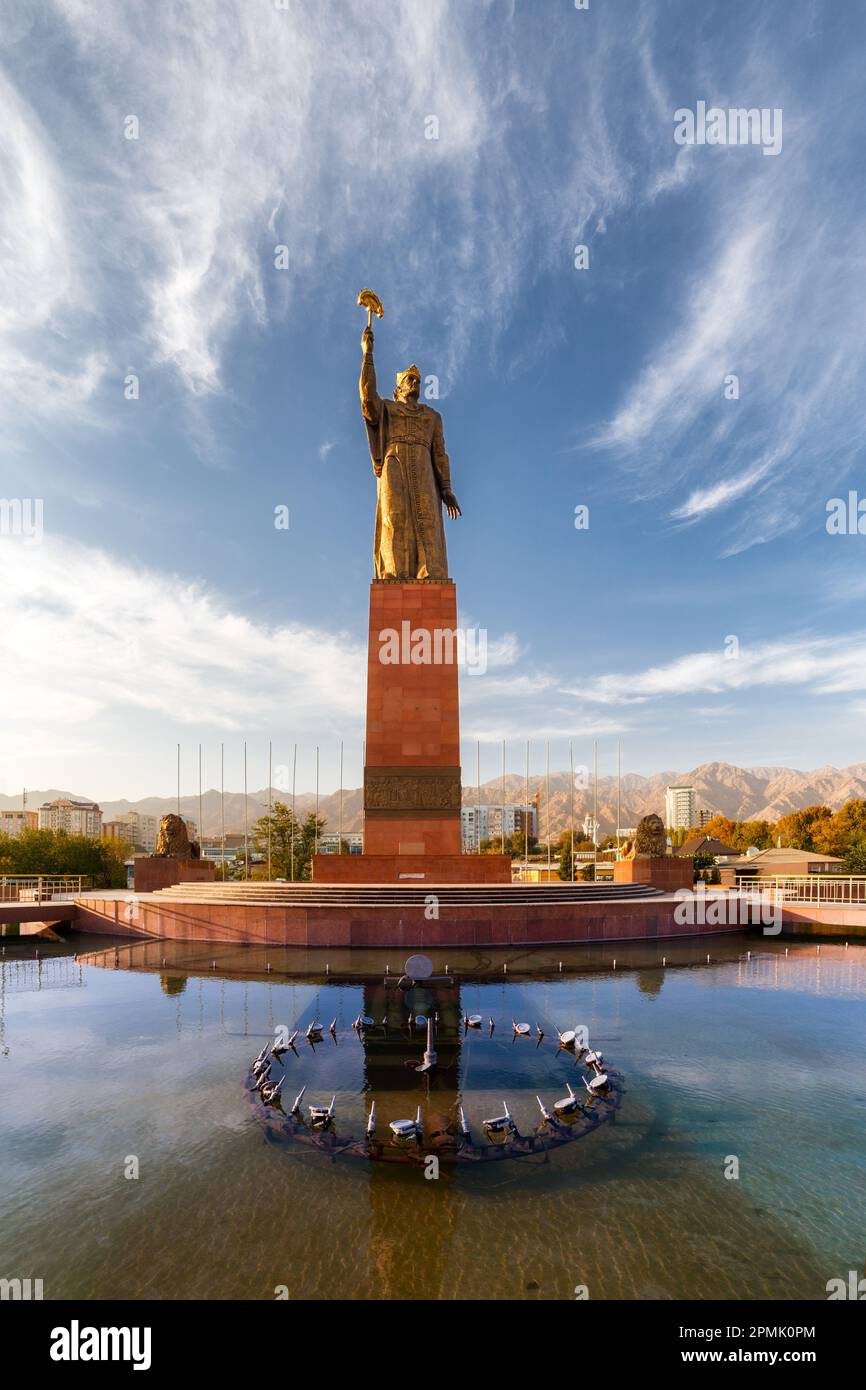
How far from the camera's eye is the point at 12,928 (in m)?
24.4

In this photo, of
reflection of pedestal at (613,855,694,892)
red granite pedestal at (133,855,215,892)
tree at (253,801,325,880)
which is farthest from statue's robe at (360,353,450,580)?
tree at (253,801,325,880)

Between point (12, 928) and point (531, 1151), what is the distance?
24.2 metres

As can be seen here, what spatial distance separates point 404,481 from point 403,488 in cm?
31

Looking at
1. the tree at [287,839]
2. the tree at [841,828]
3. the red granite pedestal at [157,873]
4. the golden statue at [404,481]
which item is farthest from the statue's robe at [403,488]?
the tree at [841,828]

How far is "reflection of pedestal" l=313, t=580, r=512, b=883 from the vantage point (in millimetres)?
23000

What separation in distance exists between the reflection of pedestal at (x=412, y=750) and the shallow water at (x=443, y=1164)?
30.1 feet

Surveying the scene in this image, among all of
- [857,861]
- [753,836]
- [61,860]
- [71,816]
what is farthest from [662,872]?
[71,816]

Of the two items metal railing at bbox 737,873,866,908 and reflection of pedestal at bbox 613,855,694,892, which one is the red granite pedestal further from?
metal railing at bbox 737,873,866,908

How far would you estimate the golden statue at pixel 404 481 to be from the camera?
26.7 meters

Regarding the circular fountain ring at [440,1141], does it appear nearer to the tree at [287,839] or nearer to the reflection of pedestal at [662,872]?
the reflection of pedestal at [662,872]

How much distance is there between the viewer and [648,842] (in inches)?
1089

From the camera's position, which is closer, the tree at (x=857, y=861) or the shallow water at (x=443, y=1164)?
the shallow water at (x=443, y=1164)

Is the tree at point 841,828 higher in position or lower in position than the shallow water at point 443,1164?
lower
